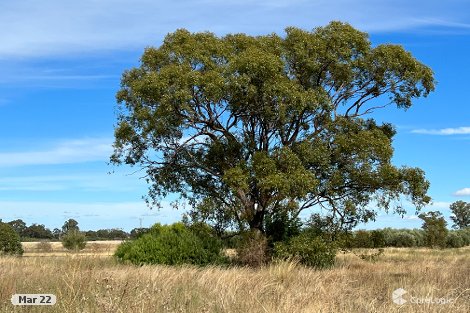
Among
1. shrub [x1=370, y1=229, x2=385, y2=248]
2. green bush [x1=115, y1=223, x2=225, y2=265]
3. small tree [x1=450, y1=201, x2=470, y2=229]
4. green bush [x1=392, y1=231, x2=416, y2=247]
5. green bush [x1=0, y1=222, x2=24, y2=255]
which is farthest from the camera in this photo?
small tree [x1=450, y1=201, x2=470, y2=229]

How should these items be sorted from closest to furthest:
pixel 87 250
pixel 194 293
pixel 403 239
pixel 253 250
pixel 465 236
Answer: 1. pixel 194 293
2. pixel 253 250
3. pixel 87 250
4. pixel 403 239
5. pixel 465 236

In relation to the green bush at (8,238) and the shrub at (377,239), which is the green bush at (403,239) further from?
the green bush at (8,238)

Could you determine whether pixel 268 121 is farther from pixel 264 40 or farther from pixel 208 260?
pixel 208 260

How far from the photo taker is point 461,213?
330 ft

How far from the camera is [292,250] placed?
23.7m

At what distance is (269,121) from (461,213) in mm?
84836

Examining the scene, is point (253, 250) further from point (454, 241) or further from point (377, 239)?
point (454, 241)

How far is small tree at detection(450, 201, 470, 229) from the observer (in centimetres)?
10000

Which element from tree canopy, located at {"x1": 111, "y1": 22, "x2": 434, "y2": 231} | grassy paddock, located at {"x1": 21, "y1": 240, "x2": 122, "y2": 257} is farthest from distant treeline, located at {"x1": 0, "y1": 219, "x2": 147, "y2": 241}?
tree canopy, located at {"x1": 111, "y1": 22, "x2": 434, "y2": 231}
